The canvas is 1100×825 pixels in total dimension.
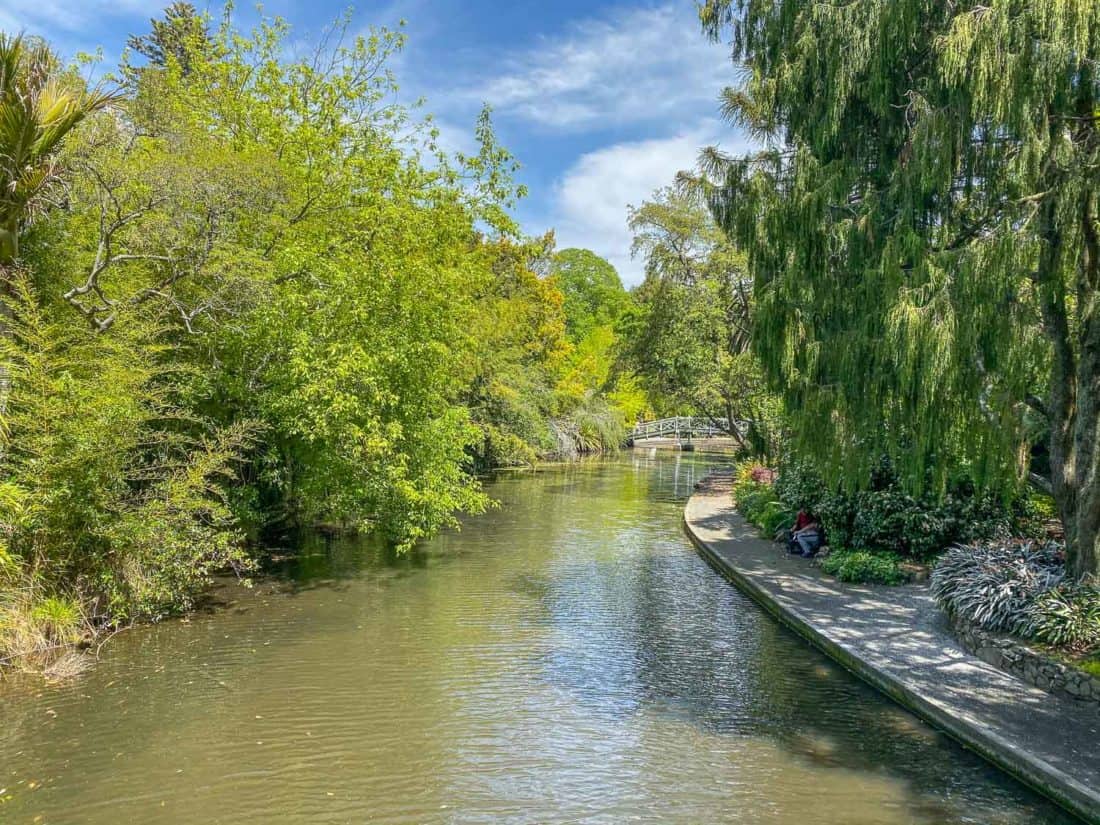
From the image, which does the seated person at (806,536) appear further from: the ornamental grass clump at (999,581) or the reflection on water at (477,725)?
the ornamental grass clump at (999,581)

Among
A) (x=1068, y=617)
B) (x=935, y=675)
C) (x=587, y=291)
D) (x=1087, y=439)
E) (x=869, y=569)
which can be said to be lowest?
(x=935, y=675)

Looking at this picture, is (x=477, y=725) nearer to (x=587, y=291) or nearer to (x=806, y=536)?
(x=806, y=536)

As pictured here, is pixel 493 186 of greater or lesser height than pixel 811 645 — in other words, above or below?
above

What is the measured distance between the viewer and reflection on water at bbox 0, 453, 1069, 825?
19.4 ft

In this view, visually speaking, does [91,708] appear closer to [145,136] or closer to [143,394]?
[143,394]

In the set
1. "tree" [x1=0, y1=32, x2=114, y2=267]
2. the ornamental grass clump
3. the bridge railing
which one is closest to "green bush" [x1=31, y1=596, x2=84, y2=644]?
"tree" [x1=0, y1=32, x2=114, y2=267]

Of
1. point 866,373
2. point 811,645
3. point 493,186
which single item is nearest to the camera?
point 866,373

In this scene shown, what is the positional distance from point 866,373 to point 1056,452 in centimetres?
263

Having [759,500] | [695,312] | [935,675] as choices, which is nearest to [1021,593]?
[935,675]

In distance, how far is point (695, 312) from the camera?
23734 millimetres

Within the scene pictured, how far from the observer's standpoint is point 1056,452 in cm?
878

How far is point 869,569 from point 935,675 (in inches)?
169

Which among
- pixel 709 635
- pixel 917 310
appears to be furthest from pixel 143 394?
pixel 917 310

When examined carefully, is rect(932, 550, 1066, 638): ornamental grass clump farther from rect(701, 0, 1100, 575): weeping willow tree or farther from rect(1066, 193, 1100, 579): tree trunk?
rect(701, 0, 1100, 575): weeping willow tree
